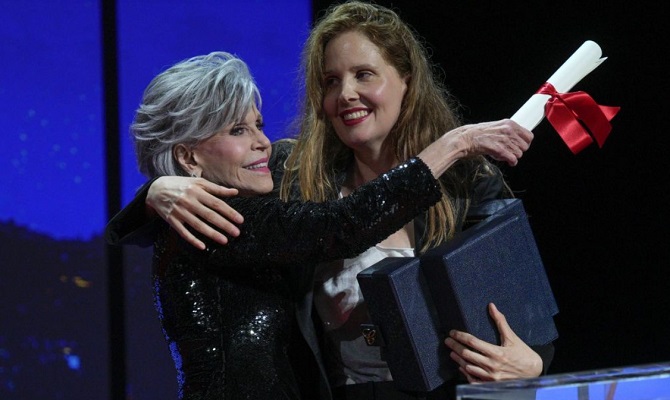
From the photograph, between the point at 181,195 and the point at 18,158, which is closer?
the point at 181,195

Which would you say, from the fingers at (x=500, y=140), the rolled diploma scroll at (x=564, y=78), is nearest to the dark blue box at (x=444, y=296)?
the fingers at (x=500, y=140)

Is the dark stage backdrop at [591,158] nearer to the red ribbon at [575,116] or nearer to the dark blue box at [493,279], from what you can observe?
the red ribbon at [575,116]

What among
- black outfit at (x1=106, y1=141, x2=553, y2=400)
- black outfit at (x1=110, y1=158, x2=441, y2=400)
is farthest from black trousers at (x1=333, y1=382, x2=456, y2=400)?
black outfit at (x1=110, y1=158, x2=441, y2=400)

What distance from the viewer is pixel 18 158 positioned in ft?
8.64

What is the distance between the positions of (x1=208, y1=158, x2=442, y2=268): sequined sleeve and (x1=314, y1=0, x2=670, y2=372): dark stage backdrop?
136 cm

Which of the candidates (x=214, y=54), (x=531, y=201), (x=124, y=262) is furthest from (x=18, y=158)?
(x=531, y=201)

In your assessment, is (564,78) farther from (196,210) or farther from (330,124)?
(196,210)

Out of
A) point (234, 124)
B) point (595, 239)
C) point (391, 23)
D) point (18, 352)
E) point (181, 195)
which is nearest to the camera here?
point (181, 195)

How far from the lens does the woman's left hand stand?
4.38 feet

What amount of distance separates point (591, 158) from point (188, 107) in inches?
63.2

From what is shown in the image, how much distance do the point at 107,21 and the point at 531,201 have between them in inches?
55.3

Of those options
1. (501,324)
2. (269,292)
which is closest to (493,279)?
(501,324)

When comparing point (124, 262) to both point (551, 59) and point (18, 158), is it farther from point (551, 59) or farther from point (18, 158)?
point (551, 59)

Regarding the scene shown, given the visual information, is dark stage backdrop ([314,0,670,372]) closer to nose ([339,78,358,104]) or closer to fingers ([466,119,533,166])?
nose ([339,78,358,104])
